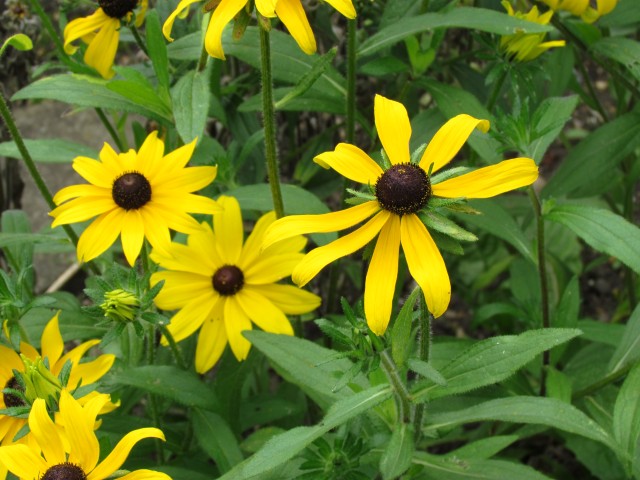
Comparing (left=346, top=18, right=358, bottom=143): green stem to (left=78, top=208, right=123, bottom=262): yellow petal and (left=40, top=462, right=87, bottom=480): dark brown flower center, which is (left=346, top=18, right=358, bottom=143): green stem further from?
(left=40, top=462, right=87, bottom=480): dark brown flower center

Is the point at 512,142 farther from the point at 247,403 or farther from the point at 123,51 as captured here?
the point at 123,51

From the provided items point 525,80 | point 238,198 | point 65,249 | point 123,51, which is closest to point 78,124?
point 123,51

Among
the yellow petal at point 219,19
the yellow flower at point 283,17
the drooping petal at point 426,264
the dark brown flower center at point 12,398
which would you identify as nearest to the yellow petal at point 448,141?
the drooping petal at point 426,264

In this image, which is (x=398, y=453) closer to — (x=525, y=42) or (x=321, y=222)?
(x=321, y=222)

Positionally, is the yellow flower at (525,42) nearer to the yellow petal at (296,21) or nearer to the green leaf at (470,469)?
the yellow petal at (296,21)

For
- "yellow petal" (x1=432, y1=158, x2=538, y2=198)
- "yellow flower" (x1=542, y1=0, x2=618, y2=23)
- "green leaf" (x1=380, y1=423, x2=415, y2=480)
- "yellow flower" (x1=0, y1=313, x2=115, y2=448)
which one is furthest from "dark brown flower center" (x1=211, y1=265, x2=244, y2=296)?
"yellow flower" (x1=542, y1=0, x2=618, y2=23)
